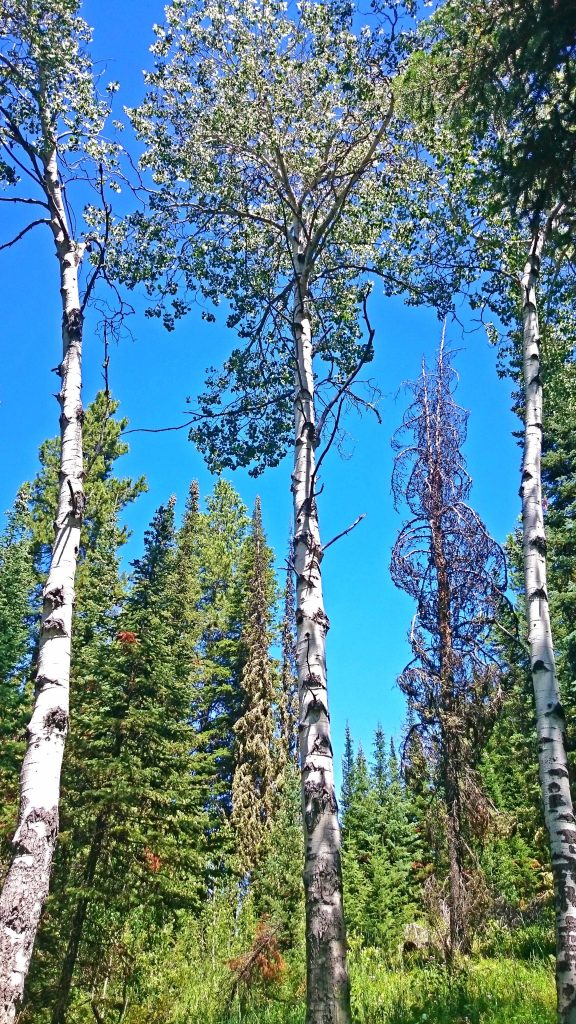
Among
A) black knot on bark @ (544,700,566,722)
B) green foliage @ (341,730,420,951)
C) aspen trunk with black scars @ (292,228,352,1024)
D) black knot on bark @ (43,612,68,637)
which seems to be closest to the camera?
aspen trunk with black scars @ (292,228,352,1024)

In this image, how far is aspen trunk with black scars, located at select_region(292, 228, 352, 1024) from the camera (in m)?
4.01

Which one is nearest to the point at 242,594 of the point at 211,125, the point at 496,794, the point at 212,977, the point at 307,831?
the point at 496,794

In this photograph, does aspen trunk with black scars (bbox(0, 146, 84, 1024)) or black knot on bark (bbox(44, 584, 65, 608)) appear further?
black knot on bark (bbox(44, 584, 65, 608))

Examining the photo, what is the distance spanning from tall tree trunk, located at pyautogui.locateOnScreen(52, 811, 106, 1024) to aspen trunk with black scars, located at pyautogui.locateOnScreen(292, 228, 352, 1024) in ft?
16.8

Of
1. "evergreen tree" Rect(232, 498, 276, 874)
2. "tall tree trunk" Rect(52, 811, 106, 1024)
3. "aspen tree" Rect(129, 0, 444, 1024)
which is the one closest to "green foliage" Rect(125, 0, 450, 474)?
"aspen tree" Rect(129, 0, 444, 1024)

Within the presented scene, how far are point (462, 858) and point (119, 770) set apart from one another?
16.2 ft

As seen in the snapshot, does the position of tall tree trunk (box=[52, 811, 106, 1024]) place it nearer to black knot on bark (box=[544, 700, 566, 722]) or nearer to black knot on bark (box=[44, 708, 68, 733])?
black knot on bark (box=[44, 708, 68, 733])

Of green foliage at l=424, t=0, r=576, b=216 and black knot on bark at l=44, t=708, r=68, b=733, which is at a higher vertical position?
green foliage at l=424, t=0, r=576, b=216

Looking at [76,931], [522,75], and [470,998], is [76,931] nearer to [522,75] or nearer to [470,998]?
[470,998]

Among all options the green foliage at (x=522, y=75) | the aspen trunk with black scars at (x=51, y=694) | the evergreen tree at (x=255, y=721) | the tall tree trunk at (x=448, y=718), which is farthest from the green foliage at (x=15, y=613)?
the green foliage at (x=522, y=75)

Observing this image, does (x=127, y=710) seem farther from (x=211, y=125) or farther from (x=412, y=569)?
(x=211, y=125)

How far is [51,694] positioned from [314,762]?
189 centimetres

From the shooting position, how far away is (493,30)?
557 centimetres

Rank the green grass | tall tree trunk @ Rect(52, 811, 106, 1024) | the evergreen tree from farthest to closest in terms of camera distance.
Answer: the evergreen tree → tall tree trunk @ Rect(52, 811, 106, 1024) → the green grass
